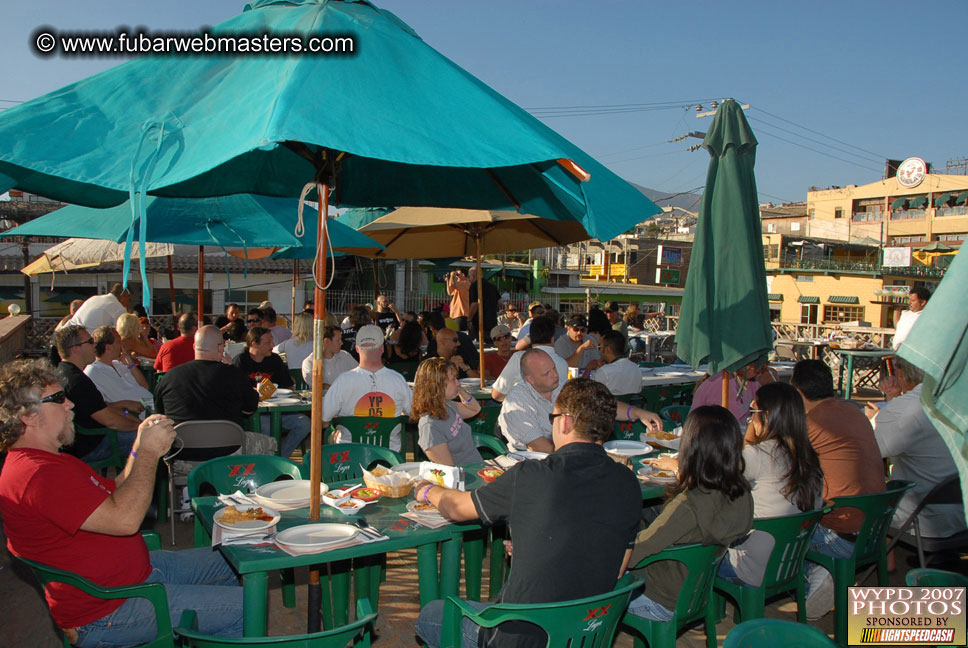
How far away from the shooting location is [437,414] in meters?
4.01

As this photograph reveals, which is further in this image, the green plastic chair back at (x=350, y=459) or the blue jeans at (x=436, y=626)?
the green plastic chair back at (x=350, y=459)

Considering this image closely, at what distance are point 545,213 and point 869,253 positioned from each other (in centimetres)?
6047

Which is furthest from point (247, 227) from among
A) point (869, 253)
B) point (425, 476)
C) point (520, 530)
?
point (869, 253)

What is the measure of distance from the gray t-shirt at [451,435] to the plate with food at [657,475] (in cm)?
103

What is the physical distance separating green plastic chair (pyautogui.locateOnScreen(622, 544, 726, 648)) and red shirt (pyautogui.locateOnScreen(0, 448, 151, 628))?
2095 mm

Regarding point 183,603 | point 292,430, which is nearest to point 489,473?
point 183,603

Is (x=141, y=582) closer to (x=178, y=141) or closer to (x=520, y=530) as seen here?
(x=520, y=530)

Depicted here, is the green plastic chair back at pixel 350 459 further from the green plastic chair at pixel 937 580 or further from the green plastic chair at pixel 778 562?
the green plastic chair at pixel 937 580

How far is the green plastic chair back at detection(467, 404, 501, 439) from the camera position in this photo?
564 cm

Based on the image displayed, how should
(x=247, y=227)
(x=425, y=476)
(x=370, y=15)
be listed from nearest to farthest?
(x=370, y=15)
(x=425, y=476)
(x=247, y=227)

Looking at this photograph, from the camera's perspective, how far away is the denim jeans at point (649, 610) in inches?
113

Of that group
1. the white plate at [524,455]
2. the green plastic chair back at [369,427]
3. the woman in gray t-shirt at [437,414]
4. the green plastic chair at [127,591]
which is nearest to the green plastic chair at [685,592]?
the white plate at [524,455]

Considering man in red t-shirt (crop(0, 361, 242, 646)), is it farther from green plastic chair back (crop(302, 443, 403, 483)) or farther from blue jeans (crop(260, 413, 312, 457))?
blue jeans (crop(260, 413, 312, 457))

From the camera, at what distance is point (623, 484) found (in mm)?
2412
